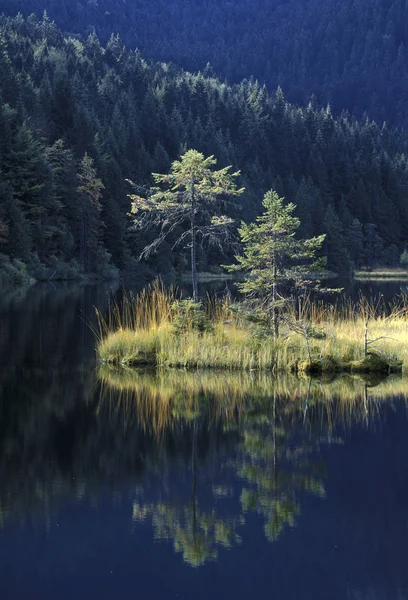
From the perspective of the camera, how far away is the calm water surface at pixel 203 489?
10.4 m

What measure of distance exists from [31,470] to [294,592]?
18.1 feet

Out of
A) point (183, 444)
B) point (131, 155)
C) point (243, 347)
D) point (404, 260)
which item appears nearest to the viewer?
point (183, 444)

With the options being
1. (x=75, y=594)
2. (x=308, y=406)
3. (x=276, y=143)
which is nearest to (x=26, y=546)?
(x=75, y=594)

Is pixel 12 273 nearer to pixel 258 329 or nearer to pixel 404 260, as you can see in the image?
pixel 258 329

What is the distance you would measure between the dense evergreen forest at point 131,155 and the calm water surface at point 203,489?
165 ft

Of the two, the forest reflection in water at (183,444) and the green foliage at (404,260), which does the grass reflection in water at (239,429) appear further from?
the green foliage at (404,260)

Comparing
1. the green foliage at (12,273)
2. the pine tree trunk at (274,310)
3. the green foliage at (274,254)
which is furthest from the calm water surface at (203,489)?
the green foliage at (12,273)

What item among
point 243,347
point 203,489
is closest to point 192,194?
point 243,347

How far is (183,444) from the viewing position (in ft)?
52.6

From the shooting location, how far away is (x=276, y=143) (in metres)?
171

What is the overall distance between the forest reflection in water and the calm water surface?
0.04 metres

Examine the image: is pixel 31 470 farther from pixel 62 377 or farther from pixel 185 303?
pixel 185 303

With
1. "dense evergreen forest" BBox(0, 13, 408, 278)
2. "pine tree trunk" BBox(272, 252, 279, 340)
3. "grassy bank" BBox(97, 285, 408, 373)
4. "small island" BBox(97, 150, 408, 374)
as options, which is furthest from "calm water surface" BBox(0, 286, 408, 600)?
"dense evergreen forest" BBox(0, 13, 408, 278)

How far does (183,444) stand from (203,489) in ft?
8.61
